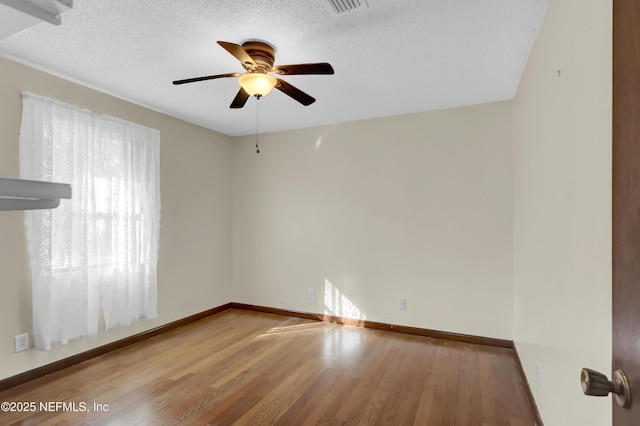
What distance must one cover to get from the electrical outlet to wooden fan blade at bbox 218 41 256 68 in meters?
2.69

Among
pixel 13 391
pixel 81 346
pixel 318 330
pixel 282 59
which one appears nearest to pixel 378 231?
pixel 318 330

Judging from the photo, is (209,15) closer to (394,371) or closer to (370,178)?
(370,178)

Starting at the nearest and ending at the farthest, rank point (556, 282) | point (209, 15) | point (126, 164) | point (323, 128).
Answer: point (556, 282)
point (209, 15)
point (126, 164)
point (323, 128)

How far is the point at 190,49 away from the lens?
222cm

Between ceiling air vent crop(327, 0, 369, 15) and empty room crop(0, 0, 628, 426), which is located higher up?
ceiling air vent crop(327, 0, 369, 15)

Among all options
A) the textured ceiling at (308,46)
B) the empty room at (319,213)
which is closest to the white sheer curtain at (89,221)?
the empty room at (319,213)

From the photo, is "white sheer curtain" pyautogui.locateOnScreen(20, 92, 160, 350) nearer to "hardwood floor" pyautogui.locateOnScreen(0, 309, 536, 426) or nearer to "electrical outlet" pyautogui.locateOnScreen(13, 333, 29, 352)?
"electrical outlet" pyautogui.locateOnScreen(13, 333, 29, 352)

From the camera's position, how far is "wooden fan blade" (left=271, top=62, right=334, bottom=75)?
6.16 ft

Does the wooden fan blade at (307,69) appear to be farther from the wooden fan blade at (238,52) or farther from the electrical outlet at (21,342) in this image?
the electrical outlet at (21,342)

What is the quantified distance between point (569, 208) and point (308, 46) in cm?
183

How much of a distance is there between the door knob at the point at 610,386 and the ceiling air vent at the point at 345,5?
73.9 inches

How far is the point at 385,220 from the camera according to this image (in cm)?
363

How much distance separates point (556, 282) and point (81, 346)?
367 centimetres

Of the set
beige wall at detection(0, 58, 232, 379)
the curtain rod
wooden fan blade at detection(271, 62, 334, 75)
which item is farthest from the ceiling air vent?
beige wall at detection(0, 58, 232, 379)
